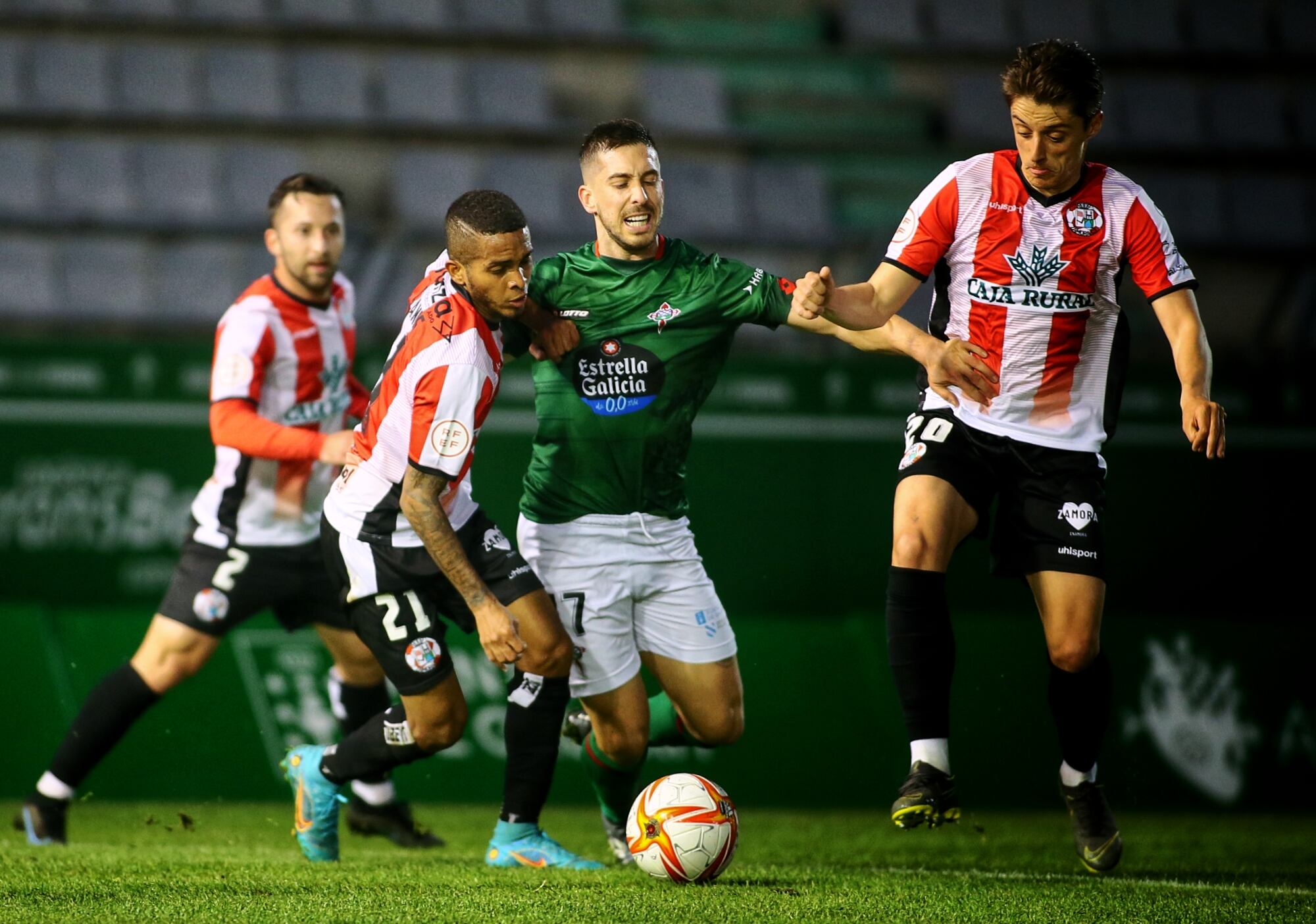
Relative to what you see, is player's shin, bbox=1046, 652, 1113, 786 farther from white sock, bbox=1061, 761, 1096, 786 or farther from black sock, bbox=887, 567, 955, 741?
black sock, bbox=887, 567, 955, 741

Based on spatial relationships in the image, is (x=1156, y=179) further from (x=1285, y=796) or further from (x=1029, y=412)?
(x=1029, y=412)

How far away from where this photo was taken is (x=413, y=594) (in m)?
4.94

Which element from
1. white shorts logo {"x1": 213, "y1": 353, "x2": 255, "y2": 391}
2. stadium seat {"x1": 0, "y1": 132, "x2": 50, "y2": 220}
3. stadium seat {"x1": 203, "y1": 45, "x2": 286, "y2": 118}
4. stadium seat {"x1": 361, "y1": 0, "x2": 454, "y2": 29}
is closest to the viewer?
white shorts logo {"x1": 213, "y1": 353, "x2": 255, "y2": 391}

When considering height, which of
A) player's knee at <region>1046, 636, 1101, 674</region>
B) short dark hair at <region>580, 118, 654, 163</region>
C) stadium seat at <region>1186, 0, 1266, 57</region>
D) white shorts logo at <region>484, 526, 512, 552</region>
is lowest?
player's knee at <region>1046, 636, 1101, 674</region>

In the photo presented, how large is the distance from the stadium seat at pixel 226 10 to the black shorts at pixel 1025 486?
8955mm

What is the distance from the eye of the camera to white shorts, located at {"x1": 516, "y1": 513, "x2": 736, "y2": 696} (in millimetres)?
5227

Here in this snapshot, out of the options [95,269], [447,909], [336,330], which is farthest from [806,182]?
[447,909]

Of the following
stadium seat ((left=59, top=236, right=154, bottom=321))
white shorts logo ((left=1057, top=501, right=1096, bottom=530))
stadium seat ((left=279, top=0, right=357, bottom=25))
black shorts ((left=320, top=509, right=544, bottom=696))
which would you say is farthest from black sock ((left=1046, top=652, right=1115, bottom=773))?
stadium seat ((left=279, top=0, right=357, bottom=25))

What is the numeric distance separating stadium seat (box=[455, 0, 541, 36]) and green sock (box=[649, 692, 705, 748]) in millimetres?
8299

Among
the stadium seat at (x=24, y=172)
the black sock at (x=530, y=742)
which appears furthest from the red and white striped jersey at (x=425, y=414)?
the stadium seat at (x=24, y=172)

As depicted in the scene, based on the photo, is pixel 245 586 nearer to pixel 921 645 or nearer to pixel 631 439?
pixel 631 439

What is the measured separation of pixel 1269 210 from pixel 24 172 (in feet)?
32.5

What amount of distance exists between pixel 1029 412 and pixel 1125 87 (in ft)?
30.2

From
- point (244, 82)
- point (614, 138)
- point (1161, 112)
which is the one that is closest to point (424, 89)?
point (244, 82)
